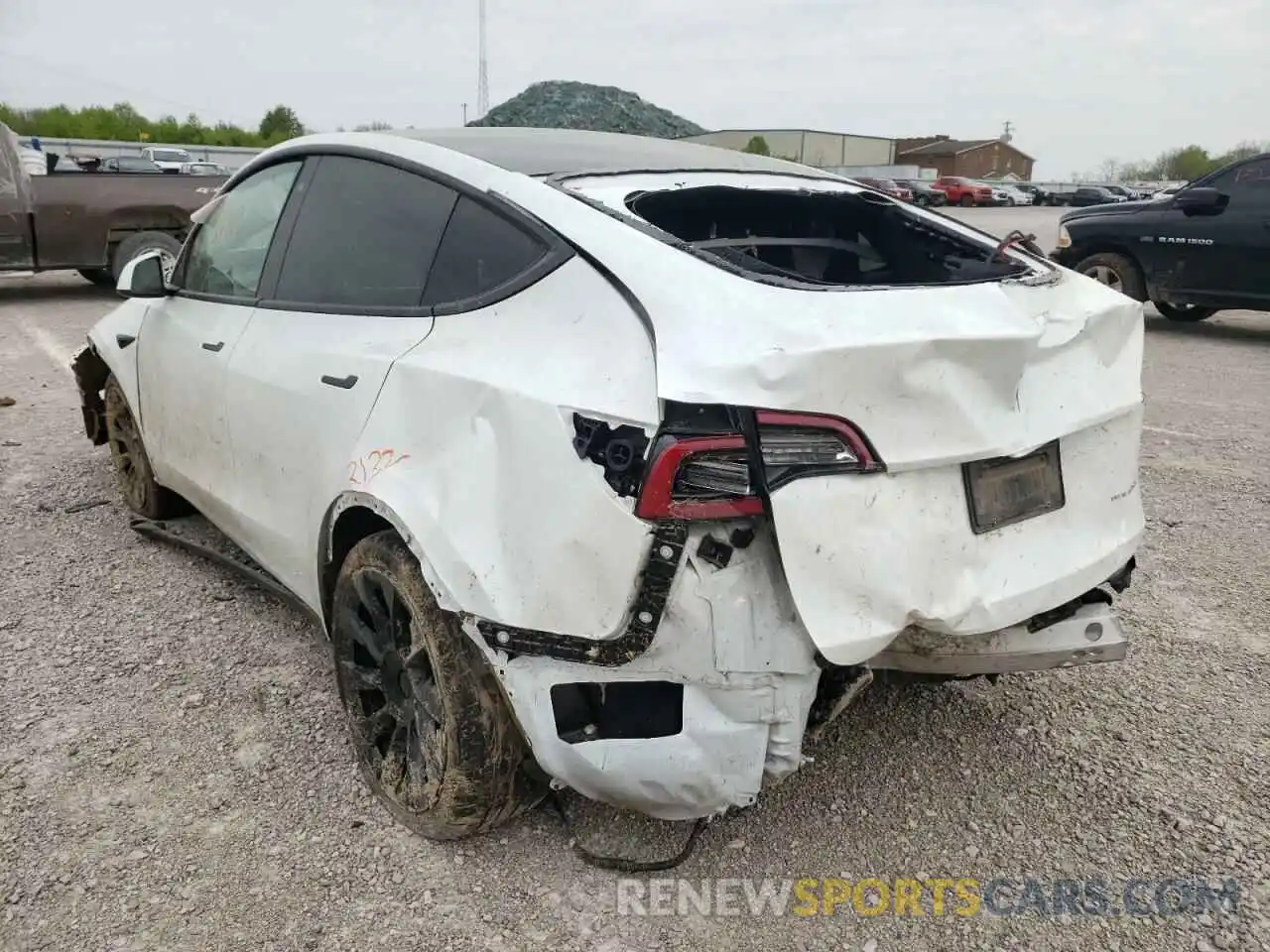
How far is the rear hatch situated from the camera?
1827mm

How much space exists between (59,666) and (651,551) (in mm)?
2403

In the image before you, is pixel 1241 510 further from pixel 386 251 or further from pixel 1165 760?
pixel 386 251

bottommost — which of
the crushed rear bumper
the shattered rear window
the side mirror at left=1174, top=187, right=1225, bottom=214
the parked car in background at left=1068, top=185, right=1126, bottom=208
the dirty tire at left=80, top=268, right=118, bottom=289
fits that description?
the parked car in background at left=1068, top=185, right=1126, bottom=208

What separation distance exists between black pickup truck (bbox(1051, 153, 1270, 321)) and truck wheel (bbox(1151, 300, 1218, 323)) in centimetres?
84

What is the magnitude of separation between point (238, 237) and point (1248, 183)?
29.7 ft

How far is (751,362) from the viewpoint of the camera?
1808mm

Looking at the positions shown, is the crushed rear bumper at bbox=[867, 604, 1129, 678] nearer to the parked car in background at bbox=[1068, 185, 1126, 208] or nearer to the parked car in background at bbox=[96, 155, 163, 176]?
the parked car in background at bbox=[96, 155, 163, 176]

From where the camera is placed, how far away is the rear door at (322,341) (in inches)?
98.7

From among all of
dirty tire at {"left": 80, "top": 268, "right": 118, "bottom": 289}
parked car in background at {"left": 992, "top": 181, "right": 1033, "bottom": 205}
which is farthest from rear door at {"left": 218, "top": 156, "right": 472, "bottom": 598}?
parked car in background at {"left": 992, "top": 181, "right": 1033, "bottom": 205}

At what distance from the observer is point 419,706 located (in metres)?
2.35

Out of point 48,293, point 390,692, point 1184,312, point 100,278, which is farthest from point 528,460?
point 48,293

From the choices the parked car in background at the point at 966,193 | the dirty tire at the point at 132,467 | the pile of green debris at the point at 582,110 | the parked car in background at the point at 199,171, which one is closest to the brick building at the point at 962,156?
the parked car in background at the point at 966,193

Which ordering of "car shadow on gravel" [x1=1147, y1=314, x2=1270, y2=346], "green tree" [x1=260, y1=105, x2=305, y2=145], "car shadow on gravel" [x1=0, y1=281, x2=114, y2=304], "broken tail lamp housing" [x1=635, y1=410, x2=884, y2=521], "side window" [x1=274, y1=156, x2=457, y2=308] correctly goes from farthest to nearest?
"green tree" [x1=260, y1=105, x2=305, y2=145] < "car shadow on gravel" [x1=0, y1=281, x2=114, y2=304] < "car shadow on gravel" [x1=1147, y1=314, x2=1270, y2=346] < "side window" [x1=274, y1=156, x2=457, y2=308] < "broken tail lamp housing" [x1=635, y1=410, x2=884, y2=521]

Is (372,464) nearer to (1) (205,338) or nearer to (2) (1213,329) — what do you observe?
(1) (205,338)
